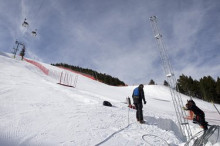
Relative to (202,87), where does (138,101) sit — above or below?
below

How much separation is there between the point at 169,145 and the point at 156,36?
→ 4.71 m

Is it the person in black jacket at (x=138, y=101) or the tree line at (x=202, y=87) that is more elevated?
the tree line at (x=202, y=87)

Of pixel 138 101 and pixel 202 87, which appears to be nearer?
pixel 138 101

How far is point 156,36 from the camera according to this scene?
718 centimetres

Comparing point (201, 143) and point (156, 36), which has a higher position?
point (156, 36)

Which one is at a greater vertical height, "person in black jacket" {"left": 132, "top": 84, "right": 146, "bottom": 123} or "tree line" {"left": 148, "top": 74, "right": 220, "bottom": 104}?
"tree line" {"left": 148, "top": 74, "right": 220, "bottom": 104}

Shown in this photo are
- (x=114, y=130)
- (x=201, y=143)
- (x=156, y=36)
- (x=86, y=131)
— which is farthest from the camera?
(x=156, y=36)

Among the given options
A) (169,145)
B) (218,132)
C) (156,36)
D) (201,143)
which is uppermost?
(156,36)

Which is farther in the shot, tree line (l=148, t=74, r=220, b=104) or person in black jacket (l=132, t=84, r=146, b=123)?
tree line (l=148, t=74, r=220, b=104)

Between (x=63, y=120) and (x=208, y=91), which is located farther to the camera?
(x=208, y=91)

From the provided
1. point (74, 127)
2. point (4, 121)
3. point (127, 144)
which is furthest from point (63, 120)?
point (127, 144)

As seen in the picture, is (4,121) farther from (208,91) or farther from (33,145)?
(208,91)

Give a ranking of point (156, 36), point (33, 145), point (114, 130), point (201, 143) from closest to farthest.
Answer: point (33, 145) → point (201, 143) → point (114, 130) → point (156, 36)

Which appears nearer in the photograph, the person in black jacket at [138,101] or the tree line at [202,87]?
the person in black jacket at [138,101]
